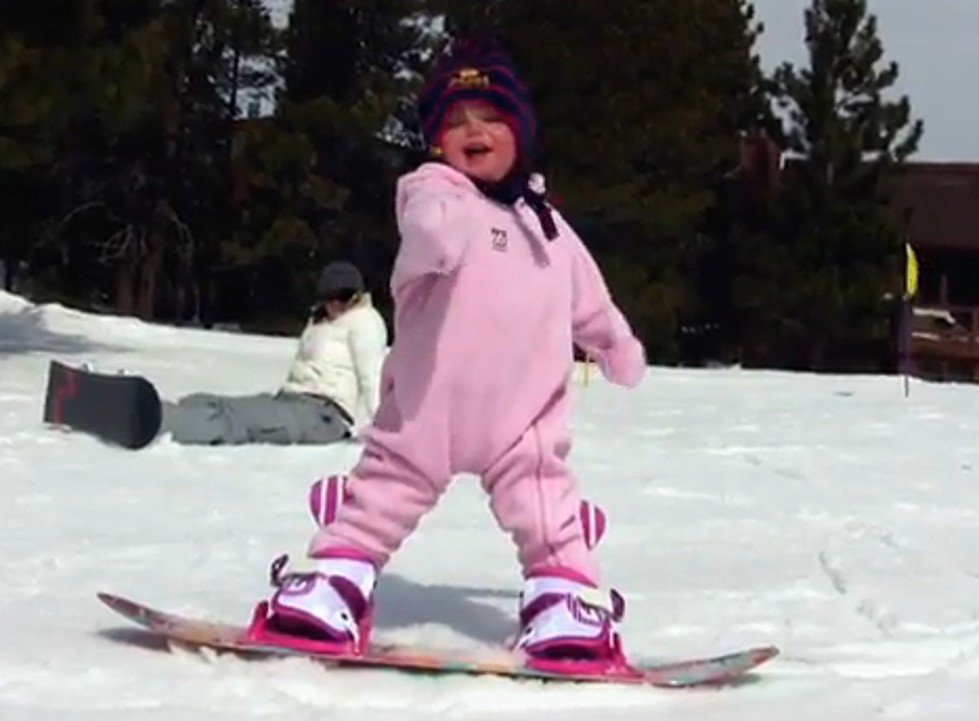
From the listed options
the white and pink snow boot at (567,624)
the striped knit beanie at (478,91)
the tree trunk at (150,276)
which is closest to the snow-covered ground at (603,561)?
the white and pink snow boot at (567,624)

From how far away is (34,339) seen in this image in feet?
40.4

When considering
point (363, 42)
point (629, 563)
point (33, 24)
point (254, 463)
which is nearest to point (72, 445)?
point (254, 463)

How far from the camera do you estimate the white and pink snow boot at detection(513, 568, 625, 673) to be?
10.4 ft

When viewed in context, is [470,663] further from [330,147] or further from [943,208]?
[943,208]

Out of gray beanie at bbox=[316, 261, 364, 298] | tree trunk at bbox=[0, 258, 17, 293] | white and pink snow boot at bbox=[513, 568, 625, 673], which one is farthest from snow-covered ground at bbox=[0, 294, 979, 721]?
tree trunk at bbox=[0, 258, 17, 293]

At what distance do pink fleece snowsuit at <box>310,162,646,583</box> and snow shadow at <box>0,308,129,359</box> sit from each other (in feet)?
26.1

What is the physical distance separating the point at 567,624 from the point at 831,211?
2066cm

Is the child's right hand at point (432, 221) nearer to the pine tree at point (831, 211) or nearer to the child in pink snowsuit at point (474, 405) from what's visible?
the child in pink snowsuit at point (474, 405)

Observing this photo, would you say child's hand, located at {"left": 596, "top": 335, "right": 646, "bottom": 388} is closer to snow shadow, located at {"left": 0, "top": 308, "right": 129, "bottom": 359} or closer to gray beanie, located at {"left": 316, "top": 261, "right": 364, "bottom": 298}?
gray beanie, located at {"left": 316, "top": 261, "right": 364, "bottom": 298}

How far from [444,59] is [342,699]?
1220 mm

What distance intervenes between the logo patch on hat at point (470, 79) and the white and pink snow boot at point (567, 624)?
866 mm

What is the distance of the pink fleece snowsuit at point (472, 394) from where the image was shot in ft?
10.7

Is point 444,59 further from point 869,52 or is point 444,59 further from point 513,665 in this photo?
point 869,52

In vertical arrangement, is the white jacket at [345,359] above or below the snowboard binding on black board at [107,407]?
above
